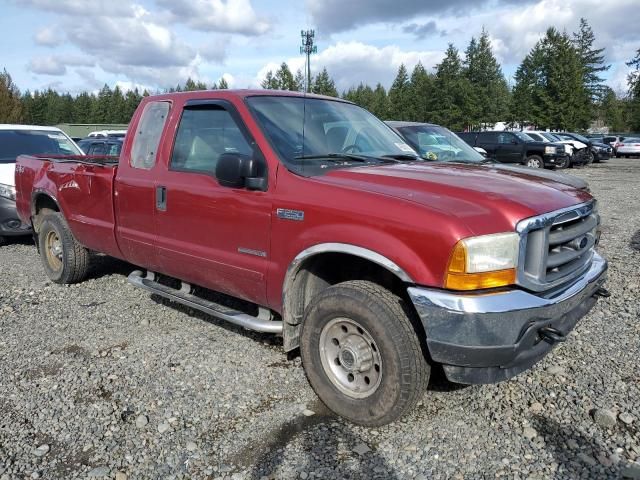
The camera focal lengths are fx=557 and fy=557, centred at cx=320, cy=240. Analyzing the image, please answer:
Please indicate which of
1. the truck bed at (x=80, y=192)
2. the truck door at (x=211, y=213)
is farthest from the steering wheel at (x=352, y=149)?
the truck bed at (x=80, y=192)

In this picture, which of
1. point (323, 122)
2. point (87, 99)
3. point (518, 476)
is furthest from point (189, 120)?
point (87, 99)

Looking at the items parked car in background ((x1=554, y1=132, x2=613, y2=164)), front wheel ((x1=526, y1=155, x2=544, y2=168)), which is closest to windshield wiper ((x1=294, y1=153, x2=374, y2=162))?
front wheel ((x1=526, y1=155, x2=544, y2=168))

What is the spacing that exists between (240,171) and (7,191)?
5.80 metres

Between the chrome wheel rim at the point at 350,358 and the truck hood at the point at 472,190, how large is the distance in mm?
813

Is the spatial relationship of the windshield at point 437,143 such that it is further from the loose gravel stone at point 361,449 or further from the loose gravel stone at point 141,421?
the loose gravel stone at point 141,421

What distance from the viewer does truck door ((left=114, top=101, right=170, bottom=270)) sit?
450 centimetres

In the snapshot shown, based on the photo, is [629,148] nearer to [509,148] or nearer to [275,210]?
[509,148]

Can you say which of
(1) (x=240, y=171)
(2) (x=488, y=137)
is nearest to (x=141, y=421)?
(1) (x=240, y=171)

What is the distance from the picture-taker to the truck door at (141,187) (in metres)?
4.50

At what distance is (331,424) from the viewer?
10.7 ft

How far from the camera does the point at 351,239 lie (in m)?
3.10

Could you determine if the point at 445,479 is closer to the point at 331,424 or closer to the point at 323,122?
the point at 331,424

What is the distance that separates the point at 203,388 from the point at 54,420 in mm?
894

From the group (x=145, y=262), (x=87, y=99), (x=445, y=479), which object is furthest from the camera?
(x=87, y=99)
